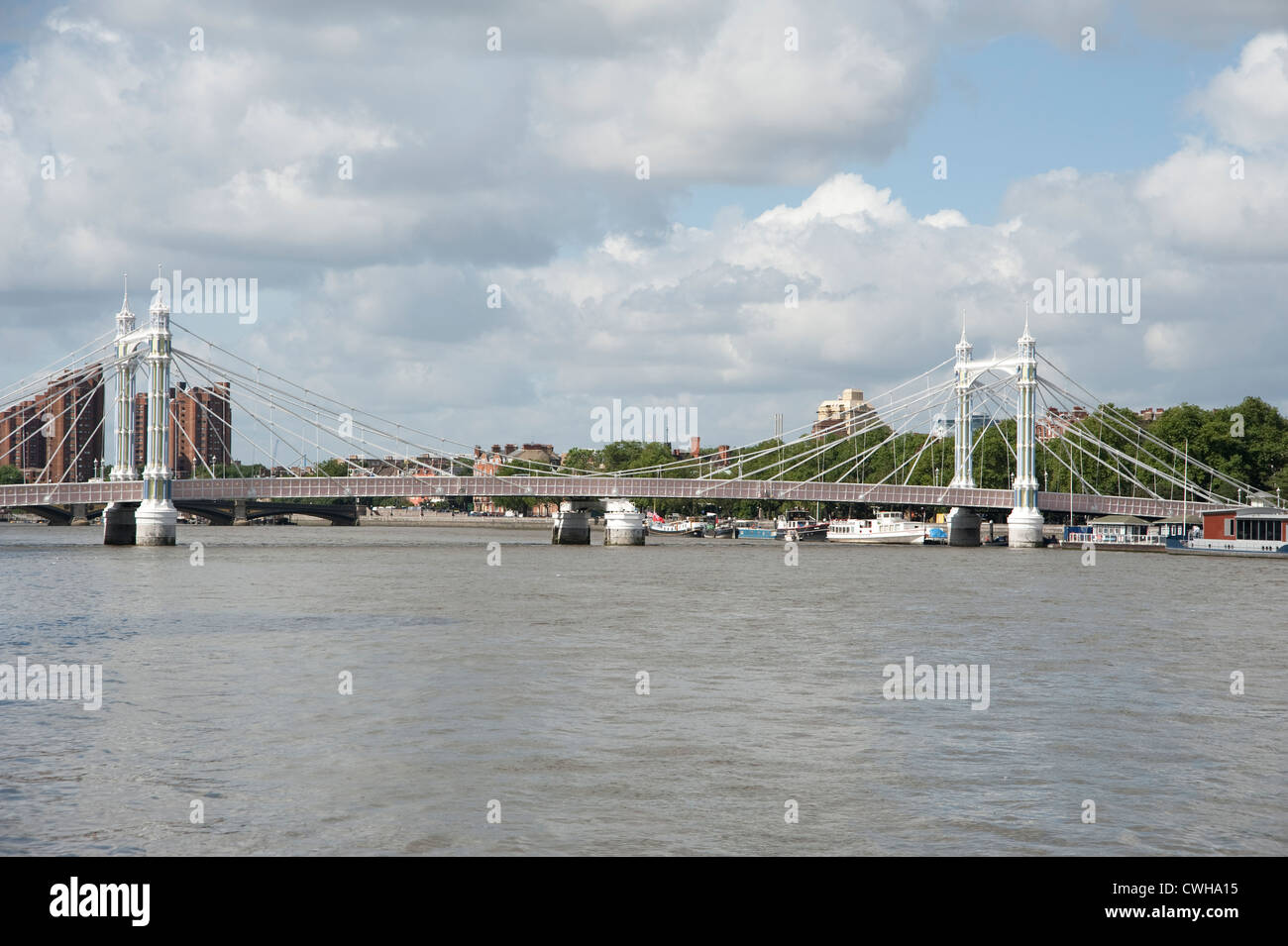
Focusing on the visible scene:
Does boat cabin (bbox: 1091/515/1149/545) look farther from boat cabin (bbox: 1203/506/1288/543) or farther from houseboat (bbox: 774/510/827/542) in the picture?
houseboat (bbox: 774/510/827/542)

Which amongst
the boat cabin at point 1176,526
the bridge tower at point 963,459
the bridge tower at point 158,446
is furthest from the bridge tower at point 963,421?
the bridge tower at point 158,446

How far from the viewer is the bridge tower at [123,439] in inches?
3029

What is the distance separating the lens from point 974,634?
2814 centimetres

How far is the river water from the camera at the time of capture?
11.2 metres

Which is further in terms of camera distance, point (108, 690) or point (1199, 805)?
point (108, 690)

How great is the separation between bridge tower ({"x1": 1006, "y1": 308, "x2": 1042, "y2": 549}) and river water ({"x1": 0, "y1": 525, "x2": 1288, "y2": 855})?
1986 inches

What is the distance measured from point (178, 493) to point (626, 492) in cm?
2553

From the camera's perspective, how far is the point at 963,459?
96125 mm

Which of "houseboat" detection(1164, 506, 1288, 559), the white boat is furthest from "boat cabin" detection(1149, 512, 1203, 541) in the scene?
the white boat

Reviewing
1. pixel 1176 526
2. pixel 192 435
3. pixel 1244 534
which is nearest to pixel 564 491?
pixel 1244 534

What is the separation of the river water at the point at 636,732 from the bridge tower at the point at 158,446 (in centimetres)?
3898

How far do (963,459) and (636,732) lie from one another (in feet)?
275

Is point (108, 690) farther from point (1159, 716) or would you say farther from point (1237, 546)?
point (1237, 546)
